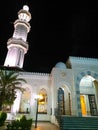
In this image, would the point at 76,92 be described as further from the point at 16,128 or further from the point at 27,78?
the point at 16,128

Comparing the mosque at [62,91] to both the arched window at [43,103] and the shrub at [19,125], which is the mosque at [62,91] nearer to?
the arched window at [43,103]

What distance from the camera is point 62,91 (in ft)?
59.1

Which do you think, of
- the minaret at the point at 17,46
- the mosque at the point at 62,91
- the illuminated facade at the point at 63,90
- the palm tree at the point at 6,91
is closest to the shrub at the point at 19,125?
the palm tree at the point at 6,91

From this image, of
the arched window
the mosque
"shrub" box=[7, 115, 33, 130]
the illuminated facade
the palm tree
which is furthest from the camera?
the arched window

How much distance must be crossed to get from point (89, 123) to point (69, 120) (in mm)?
1821

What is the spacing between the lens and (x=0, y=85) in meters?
14.4

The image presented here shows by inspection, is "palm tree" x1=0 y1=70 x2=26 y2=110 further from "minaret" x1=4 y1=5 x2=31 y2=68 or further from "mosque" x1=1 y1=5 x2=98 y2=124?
"minaret" x1=4 y1=5 x2=31 y2=68

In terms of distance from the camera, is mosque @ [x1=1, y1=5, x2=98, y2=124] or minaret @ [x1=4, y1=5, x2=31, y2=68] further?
minaret @ [x1=4, y1=5, x2=31, y2=68]

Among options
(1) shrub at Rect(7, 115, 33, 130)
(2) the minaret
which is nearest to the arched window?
(2) the minaret

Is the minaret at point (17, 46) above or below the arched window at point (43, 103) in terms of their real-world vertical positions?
above

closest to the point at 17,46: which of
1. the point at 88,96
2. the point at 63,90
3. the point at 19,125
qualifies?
the point at 63,90

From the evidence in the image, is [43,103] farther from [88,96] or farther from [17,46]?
[17,46]

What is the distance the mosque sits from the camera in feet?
53.6

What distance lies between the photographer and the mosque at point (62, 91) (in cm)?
1634
